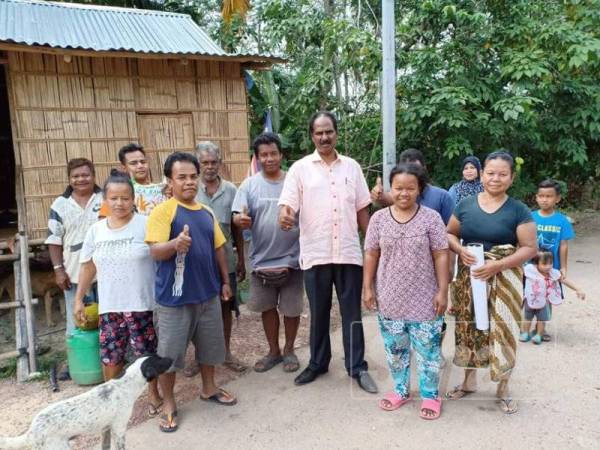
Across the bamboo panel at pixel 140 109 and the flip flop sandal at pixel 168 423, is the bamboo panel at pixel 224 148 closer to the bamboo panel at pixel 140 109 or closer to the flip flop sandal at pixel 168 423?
the bamboo panel at pixel 140 109

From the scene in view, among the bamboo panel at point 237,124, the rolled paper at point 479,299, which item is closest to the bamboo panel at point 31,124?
the bamboo panel at point 237,124

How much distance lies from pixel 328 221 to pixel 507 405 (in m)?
1.62

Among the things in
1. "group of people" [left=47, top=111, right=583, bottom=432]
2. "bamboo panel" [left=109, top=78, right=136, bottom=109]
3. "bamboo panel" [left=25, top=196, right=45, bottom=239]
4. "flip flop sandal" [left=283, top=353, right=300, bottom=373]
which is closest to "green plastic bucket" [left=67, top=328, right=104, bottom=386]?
"group of people" [left=47, top=111, right=583, bottom=432]

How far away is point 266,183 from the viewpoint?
11.3 feet

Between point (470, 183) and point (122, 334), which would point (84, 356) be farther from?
point (470, 183)

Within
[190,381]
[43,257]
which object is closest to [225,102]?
[43,257]

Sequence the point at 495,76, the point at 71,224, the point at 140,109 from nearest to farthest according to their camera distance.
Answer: the point at 71,224 < the point at 140,109 < the point at 495,76

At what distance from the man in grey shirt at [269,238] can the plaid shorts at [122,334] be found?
2.88ft

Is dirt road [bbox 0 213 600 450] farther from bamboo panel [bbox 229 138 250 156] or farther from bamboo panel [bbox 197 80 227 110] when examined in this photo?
bamboo panel [bbox 197 80 227 110]

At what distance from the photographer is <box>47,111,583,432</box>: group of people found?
8.95ft

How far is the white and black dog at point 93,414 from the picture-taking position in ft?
7.03

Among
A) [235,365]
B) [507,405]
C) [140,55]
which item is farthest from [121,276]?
[140,55]

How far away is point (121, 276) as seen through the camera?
283 cm

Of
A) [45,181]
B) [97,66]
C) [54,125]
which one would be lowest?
[45,181]
